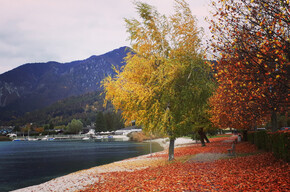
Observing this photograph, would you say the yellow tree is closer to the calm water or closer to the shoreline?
the shoreline

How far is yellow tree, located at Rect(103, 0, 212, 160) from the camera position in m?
20.5

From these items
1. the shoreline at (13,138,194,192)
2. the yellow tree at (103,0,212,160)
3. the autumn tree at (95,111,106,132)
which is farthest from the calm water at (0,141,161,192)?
the autumn tree at (95,111,106,132)

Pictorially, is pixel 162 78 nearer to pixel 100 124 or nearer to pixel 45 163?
pixel 45 163

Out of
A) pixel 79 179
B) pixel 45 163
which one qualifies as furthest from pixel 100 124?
pixel 79 179

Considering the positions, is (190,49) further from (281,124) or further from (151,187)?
(281,124)

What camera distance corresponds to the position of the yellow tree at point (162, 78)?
2052 cm

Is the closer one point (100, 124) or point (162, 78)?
point (162, 78)

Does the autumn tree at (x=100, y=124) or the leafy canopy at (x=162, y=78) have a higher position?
the leafy canopy at (x=162, y=78)

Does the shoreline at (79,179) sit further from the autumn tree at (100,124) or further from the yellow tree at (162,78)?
the autumn tree at (100,124)

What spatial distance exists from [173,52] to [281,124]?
57.2 metres

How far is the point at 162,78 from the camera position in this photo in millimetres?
20625

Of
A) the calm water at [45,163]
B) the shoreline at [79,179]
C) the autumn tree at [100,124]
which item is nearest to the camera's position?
the shoreline at [79,179]

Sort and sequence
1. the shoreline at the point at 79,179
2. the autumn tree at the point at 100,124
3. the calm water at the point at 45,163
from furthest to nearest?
the autumn tree at the point at 100,124 < the calm water at the point at 45,163 < the shoreline at the point at 79,179

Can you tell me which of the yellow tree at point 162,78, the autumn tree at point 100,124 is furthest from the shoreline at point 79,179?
the autumn tree at point 100,124
